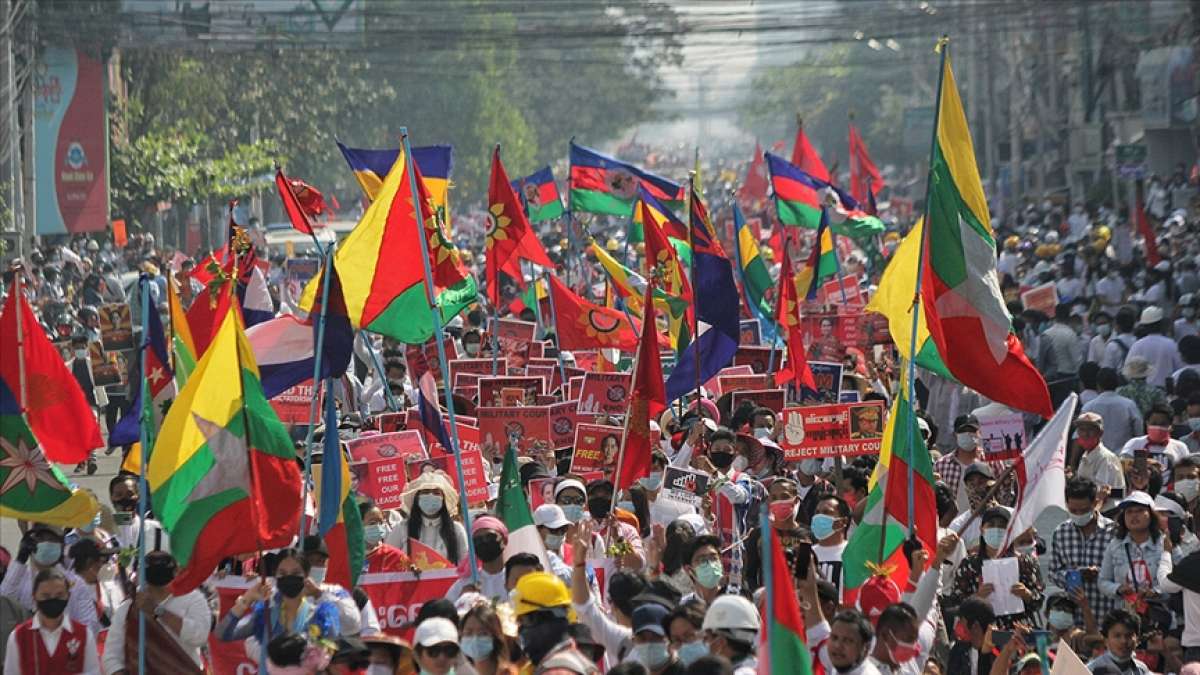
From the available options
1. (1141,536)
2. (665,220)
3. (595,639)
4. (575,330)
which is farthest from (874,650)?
(665,220)

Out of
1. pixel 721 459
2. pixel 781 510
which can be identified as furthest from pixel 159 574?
pixel 721 459

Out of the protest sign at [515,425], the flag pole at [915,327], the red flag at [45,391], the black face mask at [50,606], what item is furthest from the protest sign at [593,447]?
the black face mask at [50,606]

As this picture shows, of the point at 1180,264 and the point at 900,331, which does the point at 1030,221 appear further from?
the point at 900,331

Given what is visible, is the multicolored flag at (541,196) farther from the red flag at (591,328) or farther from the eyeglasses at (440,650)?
the eyeglasses at (440,650)

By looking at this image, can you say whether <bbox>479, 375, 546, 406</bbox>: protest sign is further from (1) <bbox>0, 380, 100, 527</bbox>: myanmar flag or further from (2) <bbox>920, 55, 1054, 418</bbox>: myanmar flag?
(1) <bbox>0, 380, 100, 527</bbox>: myanmar flag

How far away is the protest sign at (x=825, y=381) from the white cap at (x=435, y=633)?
8117 millimetres

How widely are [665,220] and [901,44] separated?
3225 inches

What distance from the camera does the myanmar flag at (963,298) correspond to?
420 inches

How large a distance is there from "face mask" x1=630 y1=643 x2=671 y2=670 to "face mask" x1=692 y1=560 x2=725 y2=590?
3.55 ft

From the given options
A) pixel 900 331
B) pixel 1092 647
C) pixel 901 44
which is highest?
pixel 901 44

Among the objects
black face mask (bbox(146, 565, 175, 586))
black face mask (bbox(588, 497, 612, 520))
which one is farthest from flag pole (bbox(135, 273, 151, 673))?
black face mask (bbox(588, 497, 612, 520))

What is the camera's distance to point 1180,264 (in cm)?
2477

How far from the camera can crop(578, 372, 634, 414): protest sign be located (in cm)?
1425

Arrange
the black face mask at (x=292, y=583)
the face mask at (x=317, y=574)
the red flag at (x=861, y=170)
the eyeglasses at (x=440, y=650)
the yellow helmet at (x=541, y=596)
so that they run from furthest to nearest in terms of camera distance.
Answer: the red flag at (x=861, y=170) < the face mask at (x=317, y=574) < the black face mask at (x=292, y=583) < the yellow helmet at (x=541, y=596) < the eyeglasses at (x=440, y=650)
